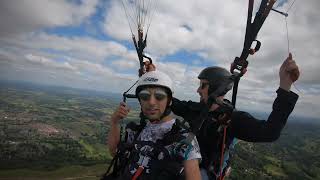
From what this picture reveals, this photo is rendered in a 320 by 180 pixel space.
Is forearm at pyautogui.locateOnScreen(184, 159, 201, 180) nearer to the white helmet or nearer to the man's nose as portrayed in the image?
the man's nose

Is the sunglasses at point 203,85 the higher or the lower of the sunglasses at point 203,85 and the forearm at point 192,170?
the higher

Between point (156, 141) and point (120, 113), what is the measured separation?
2.58 ft

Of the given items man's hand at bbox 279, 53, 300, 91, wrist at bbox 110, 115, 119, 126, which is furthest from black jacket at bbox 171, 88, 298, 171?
wrist at bbox 110, 115, 119, 126

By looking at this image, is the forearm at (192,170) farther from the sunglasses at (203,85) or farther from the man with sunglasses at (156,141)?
the sunglasses at (203,85)

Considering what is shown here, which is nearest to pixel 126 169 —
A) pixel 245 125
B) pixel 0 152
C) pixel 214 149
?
pixel 214 149

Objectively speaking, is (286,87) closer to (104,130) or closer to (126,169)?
(126,169)

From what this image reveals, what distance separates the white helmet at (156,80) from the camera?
169 inches

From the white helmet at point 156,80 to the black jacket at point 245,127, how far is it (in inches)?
25.8

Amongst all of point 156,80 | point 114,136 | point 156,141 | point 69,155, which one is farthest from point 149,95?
point 69,155

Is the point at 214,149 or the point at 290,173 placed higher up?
the point at 214,149

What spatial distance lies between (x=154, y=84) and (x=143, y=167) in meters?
1.17

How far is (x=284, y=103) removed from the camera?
4.15m

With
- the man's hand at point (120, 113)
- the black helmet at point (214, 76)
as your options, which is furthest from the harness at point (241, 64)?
the man's hand at point (120, 113)

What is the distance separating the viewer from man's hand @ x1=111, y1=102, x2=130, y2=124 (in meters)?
4.39
